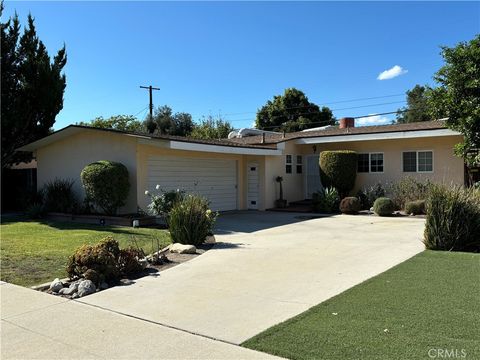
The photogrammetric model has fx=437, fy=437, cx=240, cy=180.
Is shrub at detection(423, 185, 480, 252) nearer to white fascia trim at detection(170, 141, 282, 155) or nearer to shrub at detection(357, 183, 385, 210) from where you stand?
white fascia trim at detection(170, 141, 282, 155)

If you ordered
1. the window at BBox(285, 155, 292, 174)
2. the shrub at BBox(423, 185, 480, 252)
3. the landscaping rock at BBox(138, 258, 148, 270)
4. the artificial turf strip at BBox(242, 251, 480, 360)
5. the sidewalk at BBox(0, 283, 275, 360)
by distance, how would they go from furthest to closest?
the window at BBox(285, 155, 292, 174), the shrub at BBox(423, 185, 480, 252), the landscaping rock at BBox(138, 258, 148, 270), the sidewalk at BBox(0, 283, 275, 360), the artificial turf strip at BBox(242, 251, 480, 360)

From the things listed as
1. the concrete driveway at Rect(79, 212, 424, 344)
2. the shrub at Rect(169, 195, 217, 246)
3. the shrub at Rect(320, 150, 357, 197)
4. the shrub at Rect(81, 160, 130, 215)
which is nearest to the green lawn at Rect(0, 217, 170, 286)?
the shrub at Rect(169, 195, 217, 246)

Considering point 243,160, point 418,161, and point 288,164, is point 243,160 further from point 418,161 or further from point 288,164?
point 418,161

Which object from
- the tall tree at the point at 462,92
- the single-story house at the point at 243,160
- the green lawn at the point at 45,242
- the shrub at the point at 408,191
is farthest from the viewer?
the shrub at the point at 408,191

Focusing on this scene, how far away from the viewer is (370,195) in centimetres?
Result: 1891

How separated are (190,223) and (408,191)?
1132 cm

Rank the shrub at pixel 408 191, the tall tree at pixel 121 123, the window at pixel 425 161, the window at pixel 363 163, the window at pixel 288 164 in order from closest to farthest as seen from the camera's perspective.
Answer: the shrub at pixel 408 191 → the window at pixel 425 161 → the window at pixel 363 163 → the window at pixel 288 164 → the tall tree at pixel 121 123

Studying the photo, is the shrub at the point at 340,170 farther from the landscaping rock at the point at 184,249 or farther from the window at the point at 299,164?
the landscaping rock at the point at 184,249

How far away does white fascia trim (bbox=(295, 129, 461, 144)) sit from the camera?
56.9 feet

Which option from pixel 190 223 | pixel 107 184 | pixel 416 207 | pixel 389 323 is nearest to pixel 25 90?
pixel 107 184

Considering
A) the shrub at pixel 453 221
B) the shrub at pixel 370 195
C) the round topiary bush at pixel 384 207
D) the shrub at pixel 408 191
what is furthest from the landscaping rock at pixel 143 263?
the shrub at pixel 370 195

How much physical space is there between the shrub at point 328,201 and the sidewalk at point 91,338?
13.3 metres

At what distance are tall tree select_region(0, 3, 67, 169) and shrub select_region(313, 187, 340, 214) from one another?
13.3 meters

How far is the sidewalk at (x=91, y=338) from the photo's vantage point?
4.14m
